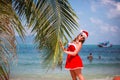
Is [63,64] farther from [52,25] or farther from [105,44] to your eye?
[52,25]

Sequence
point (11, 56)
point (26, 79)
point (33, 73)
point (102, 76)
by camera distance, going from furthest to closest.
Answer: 1. point (102, 76)
2. point (33, 73)
3. point (26, 79)
4. point (11, 56)

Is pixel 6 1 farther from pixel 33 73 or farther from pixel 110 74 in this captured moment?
pixel 110 74

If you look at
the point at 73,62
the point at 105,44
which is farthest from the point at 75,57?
the point at 105,44

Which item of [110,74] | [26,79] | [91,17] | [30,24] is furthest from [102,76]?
[30,24]

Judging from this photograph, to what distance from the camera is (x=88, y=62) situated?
9.23 meters

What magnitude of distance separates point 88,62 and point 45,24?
5.70 metres

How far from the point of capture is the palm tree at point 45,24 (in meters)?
3.35

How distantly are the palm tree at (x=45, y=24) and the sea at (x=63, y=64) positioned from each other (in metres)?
2.63

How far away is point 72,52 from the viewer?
3.69 metres

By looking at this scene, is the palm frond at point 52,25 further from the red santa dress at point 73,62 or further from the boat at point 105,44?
the boat at point 105,44

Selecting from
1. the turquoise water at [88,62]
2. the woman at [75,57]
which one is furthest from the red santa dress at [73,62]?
the turquoise water at [88,62]

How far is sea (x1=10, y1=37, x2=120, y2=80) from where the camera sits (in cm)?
738

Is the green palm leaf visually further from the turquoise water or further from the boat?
the boat

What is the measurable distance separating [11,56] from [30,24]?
646mm
